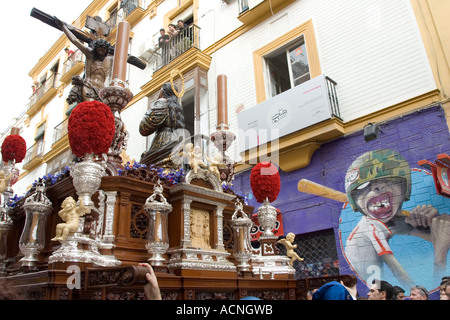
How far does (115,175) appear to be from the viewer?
2791mm

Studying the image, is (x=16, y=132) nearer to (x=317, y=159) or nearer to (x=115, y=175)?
(x=115, y=175)

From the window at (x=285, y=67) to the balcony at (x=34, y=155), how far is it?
37.7 feet

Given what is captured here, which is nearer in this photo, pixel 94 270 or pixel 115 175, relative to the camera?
pixel 94 270

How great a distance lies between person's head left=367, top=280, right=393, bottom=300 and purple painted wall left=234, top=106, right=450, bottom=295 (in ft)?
0.80

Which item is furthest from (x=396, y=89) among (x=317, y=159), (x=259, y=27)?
(x=259, y=27)

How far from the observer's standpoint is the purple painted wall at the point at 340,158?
5.62 m

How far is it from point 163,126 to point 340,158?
3911 millimetres

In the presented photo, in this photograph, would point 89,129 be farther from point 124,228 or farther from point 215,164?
point 215,164

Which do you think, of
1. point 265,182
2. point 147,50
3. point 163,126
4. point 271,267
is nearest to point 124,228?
point 271,267

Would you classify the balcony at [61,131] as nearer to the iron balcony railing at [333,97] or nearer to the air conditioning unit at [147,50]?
the air conditioning unit at [147,50]

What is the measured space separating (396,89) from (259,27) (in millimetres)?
4248

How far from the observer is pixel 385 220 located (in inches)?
226

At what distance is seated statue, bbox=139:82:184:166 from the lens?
4.01 meters

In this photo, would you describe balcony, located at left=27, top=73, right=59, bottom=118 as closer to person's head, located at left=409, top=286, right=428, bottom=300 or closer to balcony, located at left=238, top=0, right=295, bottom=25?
balcony, located at left=238, top=0, right=295, bottom=25
